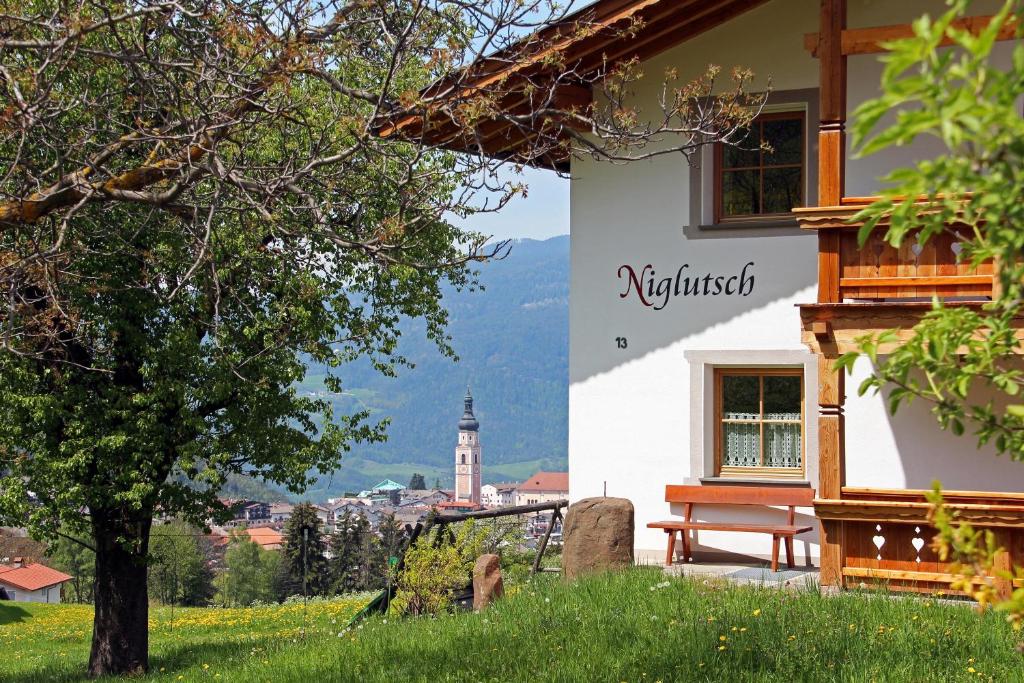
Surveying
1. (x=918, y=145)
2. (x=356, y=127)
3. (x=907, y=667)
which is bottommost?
(x=907, y=667)

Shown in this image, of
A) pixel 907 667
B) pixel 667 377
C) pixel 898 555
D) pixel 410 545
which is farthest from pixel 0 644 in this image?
pixel 907 667

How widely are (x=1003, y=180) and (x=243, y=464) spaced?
15.1m

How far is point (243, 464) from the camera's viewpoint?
56.2 feet

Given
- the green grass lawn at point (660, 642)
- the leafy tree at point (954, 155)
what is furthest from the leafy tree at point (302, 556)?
the leafy tree at point (954, 155)

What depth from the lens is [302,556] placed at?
6044 cm

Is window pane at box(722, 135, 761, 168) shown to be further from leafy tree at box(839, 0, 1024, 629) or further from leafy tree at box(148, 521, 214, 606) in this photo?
leafy tree at box(148, 521, 214, 606)

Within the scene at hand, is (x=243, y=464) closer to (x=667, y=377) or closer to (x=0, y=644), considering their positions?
(x=667, y=377)

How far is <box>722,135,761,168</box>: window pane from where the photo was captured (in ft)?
47.5

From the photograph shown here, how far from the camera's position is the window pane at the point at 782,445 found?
14.3 meters

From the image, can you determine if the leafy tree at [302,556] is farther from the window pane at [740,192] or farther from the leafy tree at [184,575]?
the window pane at [740,192]

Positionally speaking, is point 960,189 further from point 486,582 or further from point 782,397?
point 782,397

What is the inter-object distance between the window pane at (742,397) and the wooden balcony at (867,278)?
303 centimetres

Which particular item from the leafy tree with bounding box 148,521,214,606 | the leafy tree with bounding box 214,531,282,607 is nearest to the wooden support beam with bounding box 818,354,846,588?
the leafy tree with bounding box 148,521,214,606

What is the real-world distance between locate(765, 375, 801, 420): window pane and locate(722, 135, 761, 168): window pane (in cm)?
247
